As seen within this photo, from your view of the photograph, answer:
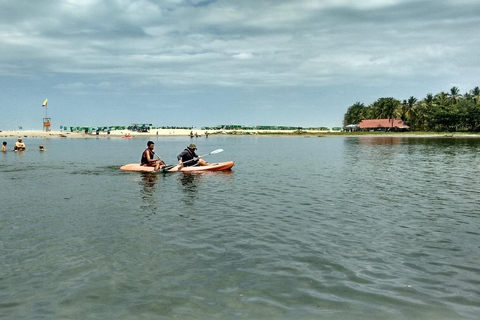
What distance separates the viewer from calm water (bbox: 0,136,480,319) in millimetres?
6570

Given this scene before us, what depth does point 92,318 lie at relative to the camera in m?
6.18

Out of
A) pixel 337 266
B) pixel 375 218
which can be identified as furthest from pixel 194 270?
pixel 375 218

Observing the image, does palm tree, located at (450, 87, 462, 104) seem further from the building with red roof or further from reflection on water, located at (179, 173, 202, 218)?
reflection on water, located at (179, 173, 202, 218)

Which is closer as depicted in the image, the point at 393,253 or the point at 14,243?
the point at 393,253

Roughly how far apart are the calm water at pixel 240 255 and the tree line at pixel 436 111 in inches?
4454

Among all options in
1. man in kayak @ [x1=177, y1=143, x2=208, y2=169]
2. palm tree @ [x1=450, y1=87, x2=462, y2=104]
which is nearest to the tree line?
palm tree @ [x1=450, y1=87, x2=462, y2=104]

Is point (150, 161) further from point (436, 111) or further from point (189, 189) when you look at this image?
point (436, 111)

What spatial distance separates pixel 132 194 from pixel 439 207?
43.3 ft

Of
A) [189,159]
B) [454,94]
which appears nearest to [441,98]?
[454,94]

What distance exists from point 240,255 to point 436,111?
127m

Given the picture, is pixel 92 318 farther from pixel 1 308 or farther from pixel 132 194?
pixel 132 194

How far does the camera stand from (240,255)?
29.8 feet

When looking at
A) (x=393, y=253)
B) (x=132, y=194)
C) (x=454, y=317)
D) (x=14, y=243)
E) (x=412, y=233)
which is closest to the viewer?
(x=454, y=317)

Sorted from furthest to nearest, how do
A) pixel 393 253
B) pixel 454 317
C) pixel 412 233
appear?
pixel 412 233
pixel 393 253
pixel 454 317
